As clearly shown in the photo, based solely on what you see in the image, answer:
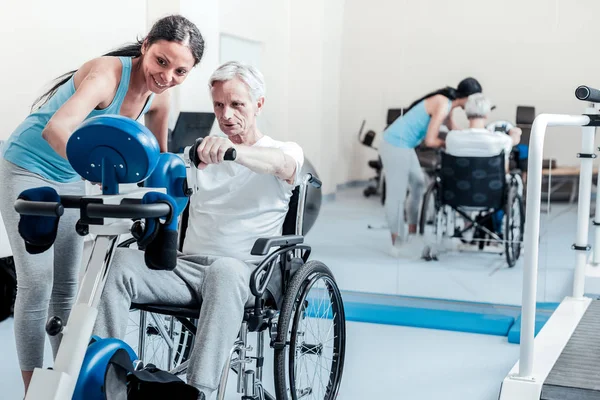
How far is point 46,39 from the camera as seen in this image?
3.84 m

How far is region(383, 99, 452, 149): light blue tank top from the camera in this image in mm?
4059

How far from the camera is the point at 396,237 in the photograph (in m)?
4.21

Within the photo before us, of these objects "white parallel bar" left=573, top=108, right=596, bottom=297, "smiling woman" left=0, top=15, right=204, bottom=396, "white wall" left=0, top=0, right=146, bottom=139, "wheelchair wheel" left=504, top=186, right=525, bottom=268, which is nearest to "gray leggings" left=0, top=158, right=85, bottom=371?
"smiling woman" left=0, top=15, right=204, bottom=396

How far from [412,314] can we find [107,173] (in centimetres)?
251

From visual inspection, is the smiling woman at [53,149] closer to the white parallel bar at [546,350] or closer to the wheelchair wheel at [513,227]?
the white parallel bar at [546,350]

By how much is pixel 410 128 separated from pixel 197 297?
2.29 m

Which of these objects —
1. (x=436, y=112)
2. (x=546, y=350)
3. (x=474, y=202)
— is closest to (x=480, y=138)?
(x=436, y=112)

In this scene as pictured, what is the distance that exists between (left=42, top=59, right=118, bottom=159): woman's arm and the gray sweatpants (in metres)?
0.38

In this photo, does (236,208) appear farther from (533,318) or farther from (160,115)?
(533,318)

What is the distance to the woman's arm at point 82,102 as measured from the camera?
177 cm

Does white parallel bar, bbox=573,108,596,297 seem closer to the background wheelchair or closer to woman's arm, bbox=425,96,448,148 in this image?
woman's arm, bbox=425,96,448,148

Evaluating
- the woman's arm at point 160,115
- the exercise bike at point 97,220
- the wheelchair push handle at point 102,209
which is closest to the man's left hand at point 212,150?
the exercise bike at point 97,220

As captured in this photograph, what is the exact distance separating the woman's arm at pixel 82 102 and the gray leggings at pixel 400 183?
2.35 metres

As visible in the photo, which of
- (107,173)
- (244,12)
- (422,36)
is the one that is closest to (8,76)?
(244,12)
